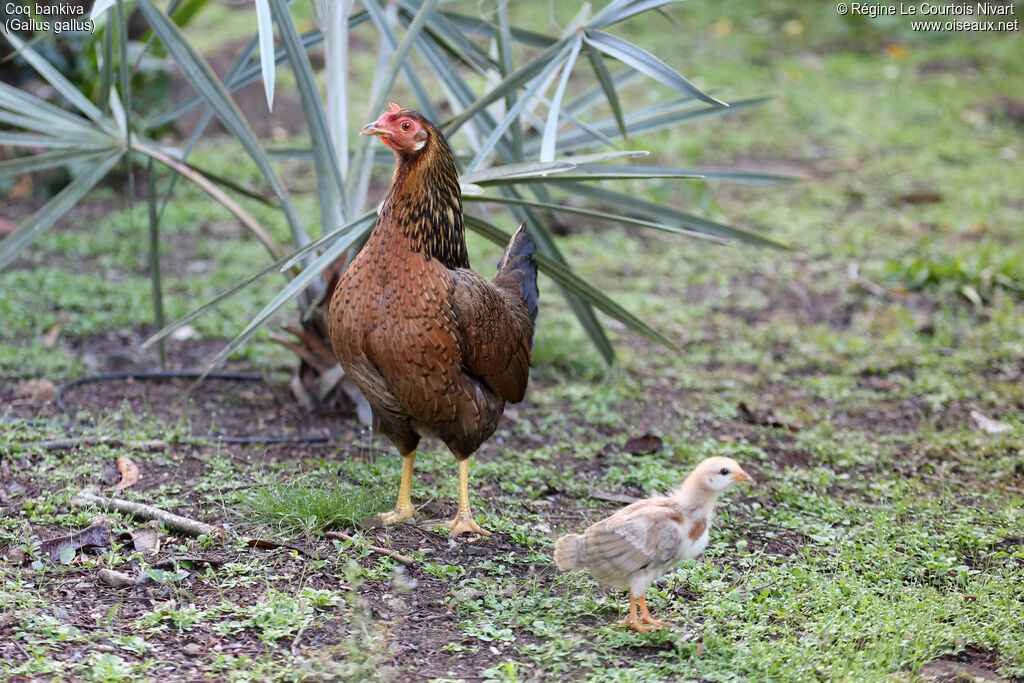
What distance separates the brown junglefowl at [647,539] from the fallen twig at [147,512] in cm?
129

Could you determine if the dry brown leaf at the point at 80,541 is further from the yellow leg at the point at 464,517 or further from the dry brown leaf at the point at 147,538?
the yellow leg at the point at 464,517

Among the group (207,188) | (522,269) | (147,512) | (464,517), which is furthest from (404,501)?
A: (207,188)

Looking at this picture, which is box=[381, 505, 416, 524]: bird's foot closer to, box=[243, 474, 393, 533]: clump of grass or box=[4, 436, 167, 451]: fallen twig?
box=[243, 474, 393, 533]: clump of grass

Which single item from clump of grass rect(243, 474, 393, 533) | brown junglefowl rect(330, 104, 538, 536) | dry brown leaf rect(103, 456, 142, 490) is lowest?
clump of grass rect(243, 474, 393, 533)

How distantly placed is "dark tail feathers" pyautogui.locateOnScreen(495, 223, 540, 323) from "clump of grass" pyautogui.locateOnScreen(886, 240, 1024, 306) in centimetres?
342

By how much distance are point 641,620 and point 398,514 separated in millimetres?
1127

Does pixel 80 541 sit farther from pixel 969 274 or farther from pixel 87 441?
pixel 969 274

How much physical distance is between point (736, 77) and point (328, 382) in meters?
6.81

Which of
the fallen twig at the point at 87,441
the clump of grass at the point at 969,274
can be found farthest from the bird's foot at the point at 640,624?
the clump of grass at the point at 969,274

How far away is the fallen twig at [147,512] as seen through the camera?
3.47 meters

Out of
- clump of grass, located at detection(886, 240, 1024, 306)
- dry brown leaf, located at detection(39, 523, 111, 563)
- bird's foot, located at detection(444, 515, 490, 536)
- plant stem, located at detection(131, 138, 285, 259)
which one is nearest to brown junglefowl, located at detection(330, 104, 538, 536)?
bird's foot, located at detection(444, 515, 490, 536)

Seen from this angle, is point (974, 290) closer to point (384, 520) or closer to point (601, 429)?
point (601, 429)

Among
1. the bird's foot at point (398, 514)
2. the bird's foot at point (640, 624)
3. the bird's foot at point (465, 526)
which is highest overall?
the bird's foot at point (398, 514)

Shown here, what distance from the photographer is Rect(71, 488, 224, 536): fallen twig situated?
347 cm
